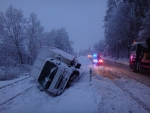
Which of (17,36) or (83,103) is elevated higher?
(17,36)

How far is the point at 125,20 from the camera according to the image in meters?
37.6

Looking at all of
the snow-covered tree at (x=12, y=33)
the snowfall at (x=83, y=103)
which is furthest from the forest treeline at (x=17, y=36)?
the snowfall at (x=83, y=103)

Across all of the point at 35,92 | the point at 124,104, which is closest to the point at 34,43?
the point at 35,92

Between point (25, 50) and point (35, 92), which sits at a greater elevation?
point (25, 50)

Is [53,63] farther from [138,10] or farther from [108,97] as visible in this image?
[138,10]

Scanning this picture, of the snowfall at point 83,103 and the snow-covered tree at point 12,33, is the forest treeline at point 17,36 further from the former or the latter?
the snowfall at point 83,103

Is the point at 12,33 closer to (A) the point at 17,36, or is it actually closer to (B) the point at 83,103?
(A) the point at 17,36

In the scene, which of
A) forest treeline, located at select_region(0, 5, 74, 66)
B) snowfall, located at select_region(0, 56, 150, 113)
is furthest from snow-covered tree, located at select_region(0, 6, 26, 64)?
snowfall, located at select_region(0, 56, 150, 113)

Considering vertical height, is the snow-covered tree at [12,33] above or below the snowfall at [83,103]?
above

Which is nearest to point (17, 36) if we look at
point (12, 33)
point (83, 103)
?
point (12, 33)

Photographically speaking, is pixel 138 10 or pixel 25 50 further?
pixel 138 10

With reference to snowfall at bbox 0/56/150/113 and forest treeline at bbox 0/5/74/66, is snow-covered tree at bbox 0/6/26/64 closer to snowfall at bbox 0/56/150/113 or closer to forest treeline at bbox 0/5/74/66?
forest treeline at bbox 0/5/74/66

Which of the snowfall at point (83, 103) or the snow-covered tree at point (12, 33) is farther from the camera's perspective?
the snow-covered tree at point (12, 33)

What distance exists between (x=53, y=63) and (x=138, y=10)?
34979 millimetres
